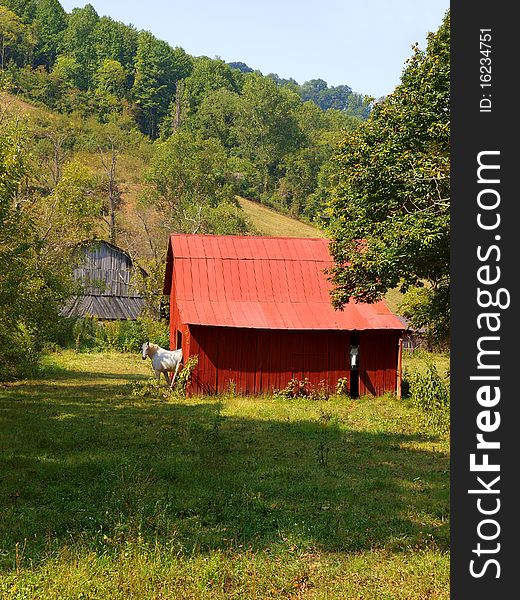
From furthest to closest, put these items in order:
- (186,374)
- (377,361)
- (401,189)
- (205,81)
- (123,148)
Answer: (205,81) → (123,148) → (377,361) → (186,374) → (401,189)

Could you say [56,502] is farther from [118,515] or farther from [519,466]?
[519,466]

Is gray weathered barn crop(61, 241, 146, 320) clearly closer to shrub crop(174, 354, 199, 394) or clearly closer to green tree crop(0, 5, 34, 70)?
shrub crop(174, 354, 199, 394)

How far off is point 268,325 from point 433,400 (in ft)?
22.4

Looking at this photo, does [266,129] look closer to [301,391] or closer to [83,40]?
[83,40]

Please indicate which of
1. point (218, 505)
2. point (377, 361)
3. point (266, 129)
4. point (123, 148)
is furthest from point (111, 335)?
point (266, 129)

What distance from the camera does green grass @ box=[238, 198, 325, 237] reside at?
285 ft

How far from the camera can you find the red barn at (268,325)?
26609 millimetres

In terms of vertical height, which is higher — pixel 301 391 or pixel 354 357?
pixel 354 357

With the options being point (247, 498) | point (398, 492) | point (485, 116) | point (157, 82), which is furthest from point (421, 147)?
point (157, 82)

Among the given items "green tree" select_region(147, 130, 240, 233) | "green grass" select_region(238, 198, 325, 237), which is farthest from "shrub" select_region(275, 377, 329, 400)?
"green grass" select_region(238, 198, 325, 237)

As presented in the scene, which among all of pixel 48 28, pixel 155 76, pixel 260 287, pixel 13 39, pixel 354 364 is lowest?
pixel 354 364

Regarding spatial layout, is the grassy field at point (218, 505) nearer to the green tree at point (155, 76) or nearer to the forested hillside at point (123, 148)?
the forested hillside at point (123, 148)

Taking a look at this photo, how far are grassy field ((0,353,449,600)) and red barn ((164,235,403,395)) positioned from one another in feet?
15.1

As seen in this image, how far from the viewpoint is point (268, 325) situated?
26578mm
